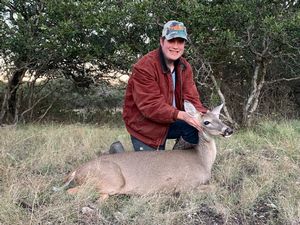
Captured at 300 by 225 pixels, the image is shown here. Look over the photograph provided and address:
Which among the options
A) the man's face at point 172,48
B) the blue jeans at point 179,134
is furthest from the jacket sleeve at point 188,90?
the man's face at point 172,48

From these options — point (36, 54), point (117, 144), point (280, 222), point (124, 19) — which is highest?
point (124, 19)

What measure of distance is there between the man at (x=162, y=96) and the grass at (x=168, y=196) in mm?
674

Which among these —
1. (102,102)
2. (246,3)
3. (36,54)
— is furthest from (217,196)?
(102,102)

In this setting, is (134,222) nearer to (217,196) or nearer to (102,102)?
(217,196)

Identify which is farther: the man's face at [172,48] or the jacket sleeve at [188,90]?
the jacket sleeve at [188,90]

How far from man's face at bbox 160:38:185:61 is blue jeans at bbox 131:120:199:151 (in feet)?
2.50

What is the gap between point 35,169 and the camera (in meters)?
4.79

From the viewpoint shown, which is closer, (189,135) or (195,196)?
(195,196)

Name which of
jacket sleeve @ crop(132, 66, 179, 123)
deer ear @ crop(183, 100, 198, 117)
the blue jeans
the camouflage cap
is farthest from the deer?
the camouflage cap

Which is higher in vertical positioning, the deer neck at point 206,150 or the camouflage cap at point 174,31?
the camouflage cap at point 174,31

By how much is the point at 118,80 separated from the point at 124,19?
2301mm

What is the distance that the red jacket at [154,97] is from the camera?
4.65 m

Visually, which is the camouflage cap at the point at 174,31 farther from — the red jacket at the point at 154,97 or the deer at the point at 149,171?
the deer at the point at 149,171

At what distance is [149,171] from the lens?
4266mm
